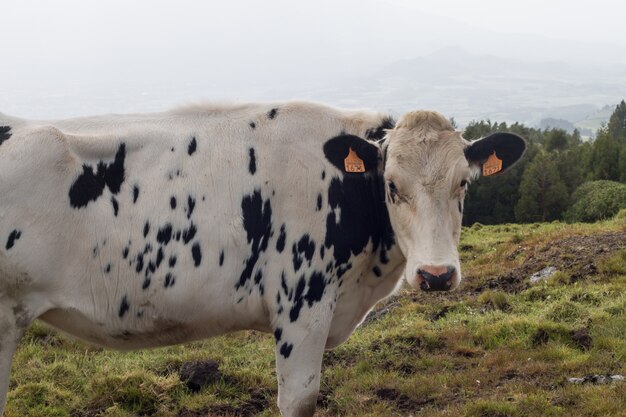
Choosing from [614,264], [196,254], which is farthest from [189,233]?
[614,264]

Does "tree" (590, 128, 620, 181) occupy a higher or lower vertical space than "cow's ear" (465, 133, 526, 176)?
lower

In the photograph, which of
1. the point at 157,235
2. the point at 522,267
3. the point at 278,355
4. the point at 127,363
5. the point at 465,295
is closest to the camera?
the point at 157,235

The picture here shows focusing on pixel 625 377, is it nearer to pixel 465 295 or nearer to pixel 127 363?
pixel 465 295

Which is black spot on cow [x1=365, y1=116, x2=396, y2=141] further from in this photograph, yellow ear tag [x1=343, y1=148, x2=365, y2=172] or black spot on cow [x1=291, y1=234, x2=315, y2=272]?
black spot on cow [x1=291, y1=234, x2=315, y2=272]

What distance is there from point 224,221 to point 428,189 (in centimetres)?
159

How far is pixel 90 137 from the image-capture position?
5.27 metres

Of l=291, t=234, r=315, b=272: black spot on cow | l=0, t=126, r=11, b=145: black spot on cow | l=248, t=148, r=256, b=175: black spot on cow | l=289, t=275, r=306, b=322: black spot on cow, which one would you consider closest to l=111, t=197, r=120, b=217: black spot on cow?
l=0, t=126, r=11, b=145: black spot on cow

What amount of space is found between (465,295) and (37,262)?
28.5ft

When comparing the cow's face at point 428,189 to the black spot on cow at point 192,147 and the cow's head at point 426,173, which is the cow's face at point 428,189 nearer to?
the cow's head at point 426,173

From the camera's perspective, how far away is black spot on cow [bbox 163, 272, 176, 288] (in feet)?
17.1

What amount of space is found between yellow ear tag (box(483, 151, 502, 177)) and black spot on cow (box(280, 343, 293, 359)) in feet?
7.05

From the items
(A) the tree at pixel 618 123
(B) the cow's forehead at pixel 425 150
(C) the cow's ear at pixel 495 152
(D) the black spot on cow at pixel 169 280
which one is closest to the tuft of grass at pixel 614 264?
(C) the cow's ear at pixel 495 152

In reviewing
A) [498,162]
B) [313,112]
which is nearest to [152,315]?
[313,112]

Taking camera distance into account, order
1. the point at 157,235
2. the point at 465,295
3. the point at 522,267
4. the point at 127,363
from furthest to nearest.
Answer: the point at 522,267, the point at 465,295, the point at 127,363, the point at 157,235
